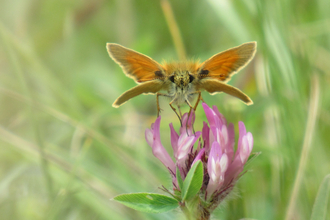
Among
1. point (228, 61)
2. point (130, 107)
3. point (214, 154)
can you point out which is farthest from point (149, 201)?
point (130, 107)

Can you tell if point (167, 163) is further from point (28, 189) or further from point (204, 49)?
point (204, 49)

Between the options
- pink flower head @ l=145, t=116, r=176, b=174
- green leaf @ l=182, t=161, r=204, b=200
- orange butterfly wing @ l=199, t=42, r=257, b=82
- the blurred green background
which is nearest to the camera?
green leaf @ l=182, t=161, r=204, b=200

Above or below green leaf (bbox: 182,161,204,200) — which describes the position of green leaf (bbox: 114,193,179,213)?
below

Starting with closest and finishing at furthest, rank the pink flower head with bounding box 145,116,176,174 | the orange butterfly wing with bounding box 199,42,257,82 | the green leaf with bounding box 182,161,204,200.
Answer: the green leaf with bounding box 182,161,204,200
the pink flower head with bounding box 145,116,176,174
the orange butterfly wing with bounding box 199,42,257,82

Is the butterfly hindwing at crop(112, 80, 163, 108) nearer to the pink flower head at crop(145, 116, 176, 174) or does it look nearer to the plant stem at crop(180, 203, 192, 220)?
the pink flower head at crop(145, 116, 176, 174)

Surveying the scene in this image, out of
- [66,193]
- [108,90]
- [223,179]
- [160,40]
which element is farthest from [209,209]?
[160,40]

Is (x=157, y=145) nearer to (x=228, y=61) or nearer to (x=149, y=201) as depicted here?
(x=149, y=201)

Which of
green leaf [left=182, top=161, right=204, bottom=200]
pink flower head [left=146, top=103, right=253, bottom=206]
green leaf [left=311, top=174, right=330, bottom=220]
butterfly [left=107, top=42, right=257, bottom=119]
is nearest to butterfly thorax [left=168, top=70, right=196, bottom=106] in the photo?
butterfly [left=107, top=42, right=257, bottom=119]
